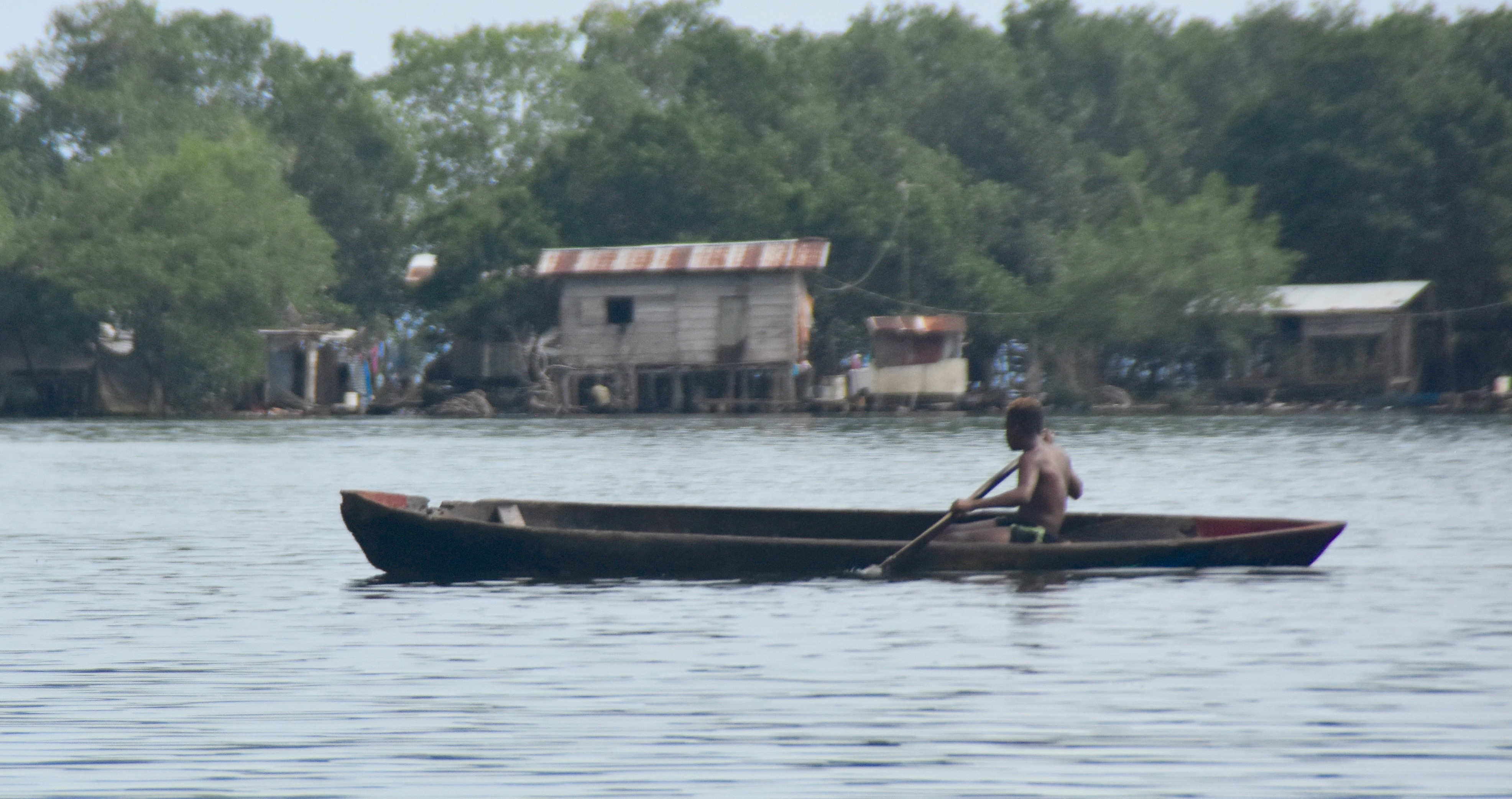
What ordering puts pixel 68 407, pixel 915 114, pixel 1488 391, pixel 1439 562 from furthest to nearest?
1. pixel 915 114
2. pixel 68 407
3. pixel 1488 391
4. pixel 1439 562

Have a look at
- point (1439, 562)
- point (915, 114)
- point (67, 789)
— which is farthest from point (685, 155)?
point (67, 789)

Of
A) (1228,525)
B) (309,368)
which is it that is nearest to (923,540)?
(1228,525)

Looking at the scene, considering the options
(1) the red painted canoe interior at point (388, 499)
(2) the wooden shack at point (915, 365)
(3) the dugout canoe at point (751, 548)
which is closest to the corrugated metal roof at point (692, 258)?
(2) the wooden shack at point (915, 365)

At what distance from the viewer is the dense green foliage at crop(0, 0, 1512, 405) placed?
47.9 m

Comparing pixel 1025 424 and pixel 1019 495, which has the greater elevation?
pixel 1025 424

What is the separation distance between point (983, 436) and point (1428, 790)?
31989mm

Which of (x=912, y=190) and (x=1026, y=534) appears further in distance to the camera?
(x=912, y=190)

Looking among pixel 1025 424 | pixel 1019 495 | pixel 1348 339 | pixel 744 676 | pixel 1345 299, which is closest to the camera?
pixel 744 676

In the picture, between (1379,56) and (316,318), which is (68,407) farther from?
(1379,56)

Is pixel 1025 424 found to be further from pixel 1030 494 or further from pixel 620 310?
pixel 620 310

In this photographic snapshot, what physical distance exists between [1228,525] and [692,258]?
1304 inches

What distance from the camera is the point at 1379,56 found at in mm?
50938

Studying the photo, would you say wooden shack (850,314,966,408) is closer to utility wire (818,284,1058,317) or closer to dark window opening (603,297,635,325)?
utility wire (818,284,1058,317)

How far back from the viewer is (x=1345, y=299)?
149ft
